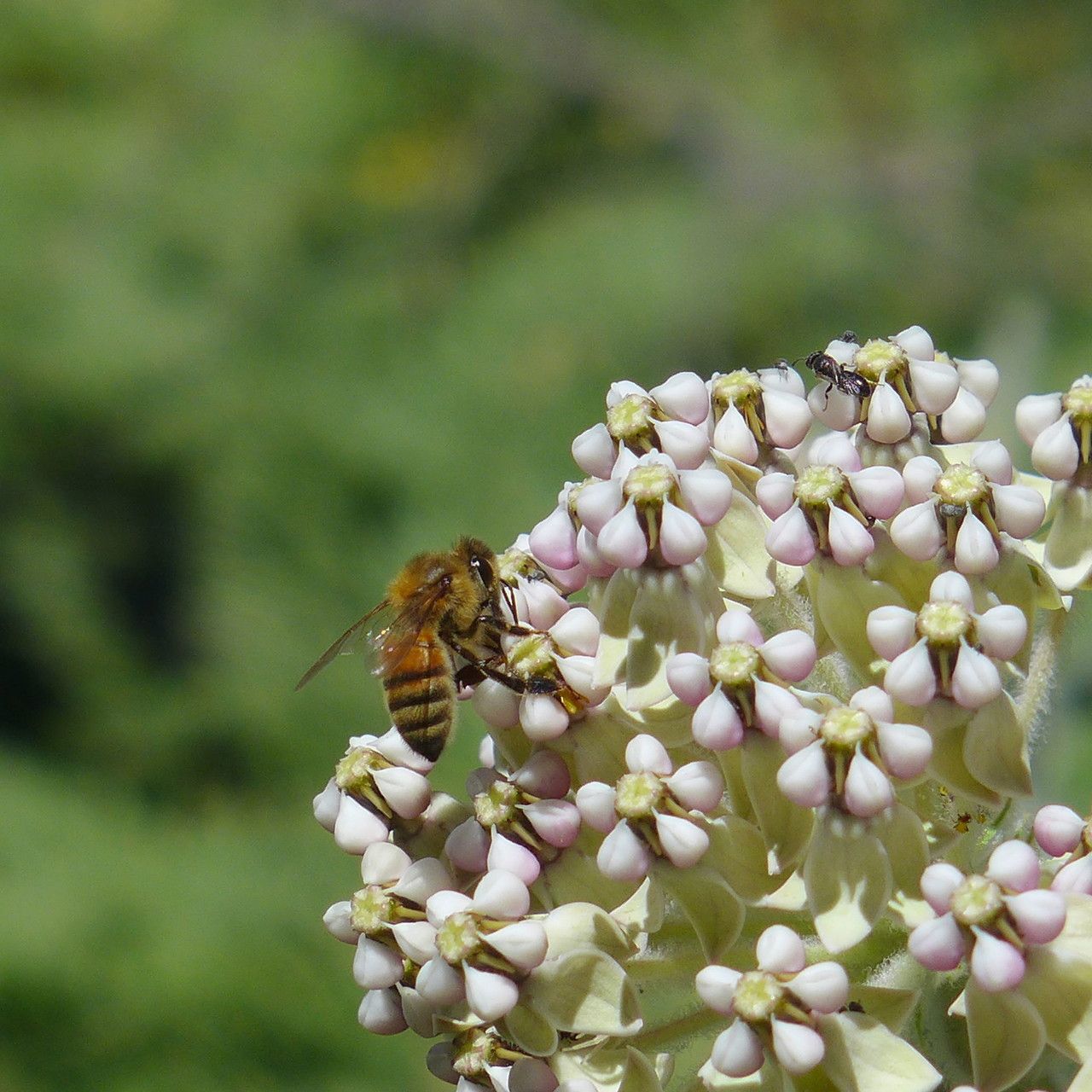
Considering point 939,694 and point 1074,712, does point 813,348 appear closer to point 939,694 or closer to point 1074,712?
point 1074,712

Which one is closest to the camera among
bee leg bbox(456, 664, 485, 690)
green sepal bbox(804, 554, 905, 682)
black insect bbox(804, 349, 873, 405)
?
green sepal bbox(804, 554, 905, 682)

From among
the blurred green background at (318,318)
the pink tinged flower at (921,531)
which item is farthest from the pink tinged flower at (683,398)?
the blurred green background at (318,318)

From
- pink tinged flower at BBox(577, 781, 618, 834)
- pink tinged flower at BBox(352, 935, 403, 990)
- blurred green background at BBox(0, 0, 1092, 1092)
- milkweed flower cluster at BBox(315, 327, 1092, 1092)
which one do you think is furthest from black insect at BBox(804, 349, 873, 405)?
blurred green background at BBox(0, 0, 1092, 1092)

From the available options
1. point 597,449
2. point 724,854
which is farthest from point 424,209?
point 724,854

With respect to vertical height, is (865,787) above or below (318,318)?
below

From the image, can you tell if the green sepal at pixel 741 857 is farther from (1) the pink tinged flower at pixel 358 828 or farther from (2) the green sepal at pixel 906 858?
(1) the pink tinged flower at pixel 358 828

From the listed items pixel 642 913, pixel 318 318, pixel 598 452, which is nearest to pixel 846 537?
pixel 598 452

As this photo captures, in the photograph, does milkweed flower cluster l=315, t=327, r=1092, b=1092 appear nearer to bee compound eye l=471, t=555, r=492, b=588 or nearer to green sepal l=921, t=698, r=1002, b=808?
green sepal l=921, t=698, r=1002, b=808

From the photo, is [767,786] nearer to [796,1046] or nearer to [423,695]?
[796,1046]
